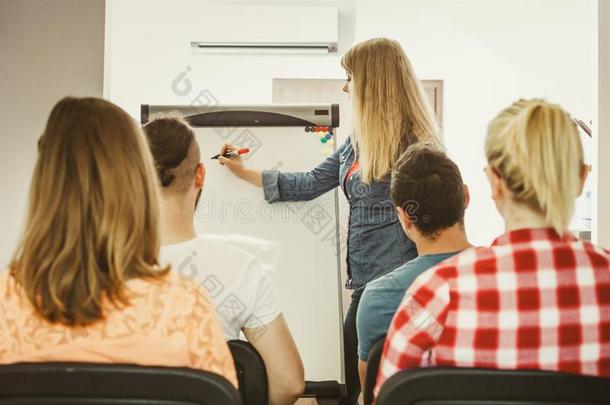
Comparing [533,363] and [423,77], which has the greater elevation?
[423,77]

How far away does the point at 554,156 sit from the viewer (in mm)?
992

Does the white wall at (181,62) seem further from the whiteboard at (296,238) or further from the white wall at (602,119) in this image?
the whiteboard at (296,238)

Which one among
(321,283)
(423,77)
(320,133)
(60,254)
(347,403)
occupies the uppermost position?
(423,77)

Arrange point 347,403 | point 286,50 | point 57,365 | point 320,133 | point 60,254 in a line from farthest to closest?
point 286,50 → point 320,133 → point 347,403 → point 60,254 → point 57,365

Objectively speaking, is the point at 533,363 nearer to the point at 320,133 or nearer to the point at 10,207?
the point at 320,133

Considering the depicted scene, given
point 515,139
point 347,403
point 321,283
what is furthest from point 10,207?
point 515,139

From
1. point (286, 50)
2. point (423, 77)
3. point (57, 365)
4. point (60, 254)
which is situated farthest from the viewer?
point (423, 77)

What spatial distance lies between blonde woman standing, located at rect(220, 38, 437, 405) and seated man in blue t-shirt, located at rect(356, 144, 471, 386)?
17.2 inches

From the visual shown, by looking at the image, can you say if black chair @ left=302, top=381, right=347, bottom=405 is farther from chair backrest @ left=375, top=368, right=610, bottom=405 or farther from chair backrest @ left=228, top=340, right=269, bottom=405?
chair backrest @ left=375, top=368, right=610, bottom=405

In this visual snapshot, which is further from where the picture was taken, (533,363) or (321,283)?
(321,283)

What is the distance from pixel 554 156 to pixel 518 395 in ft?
1.33

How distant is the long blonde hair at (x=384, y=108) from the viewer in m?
1.84

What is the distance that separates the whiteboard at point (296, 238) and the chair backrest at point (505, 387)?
1.54 m

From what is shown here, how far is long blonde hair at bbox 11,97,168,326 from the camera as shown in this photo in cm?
89
